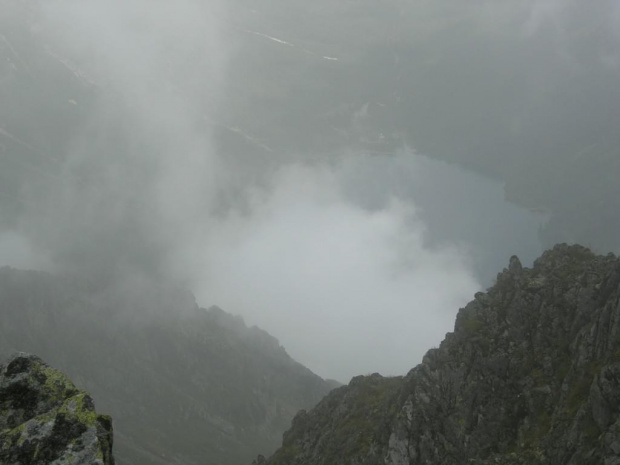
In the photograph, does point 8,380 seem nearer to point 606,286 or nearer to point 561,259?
point 606,286

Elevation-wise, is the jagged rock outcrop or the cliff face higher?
the cliff face

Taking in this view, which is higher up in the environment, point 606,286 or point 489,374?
point 606,286

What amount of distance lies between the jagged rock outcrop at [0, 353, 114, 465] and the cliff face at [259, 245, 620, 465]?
32971 mm

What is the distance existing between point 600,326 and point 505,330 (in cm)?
1194

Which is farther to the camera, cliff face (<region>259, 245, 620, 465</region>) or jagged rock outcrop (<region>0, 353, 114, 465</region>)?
cliff face (<region>259, 245, 620, 465</region>)

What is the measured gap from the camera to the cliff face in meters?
42.1

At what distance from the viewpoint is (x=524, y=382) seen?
51531mm

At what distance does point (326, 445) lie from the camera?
265 feet

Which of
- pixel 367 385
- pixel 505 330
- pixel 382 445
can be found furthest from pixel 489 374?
pixel 367 385

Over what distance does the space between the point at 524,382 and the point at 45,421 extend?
1802 inches

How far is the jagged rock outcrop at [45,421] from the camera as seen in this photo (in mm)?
14047

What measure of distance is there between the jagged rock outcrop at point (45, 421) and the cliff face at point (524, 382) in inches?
1298

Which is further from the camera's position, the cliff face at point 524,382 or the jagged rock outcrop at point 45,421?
the cliff face at point 524,382

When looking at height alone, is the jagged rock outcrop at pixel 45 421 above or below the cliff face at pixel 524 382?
below
